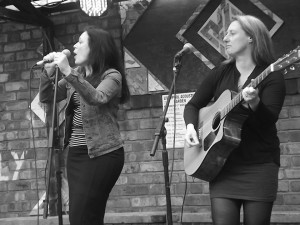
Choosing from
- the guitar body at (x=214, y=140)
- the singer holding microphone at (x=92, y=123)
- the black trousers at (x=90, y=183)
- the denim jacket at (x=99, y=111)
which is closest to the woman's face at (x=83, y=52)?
the singer holding microphone at (x=92, y=123)

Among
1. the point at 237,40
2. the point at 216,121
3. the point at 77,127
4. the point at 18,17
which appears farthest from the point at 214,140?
the point at 18,17

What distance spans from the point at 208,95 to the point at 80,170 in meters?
0.90

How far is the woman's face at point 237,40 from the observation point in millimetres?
2859

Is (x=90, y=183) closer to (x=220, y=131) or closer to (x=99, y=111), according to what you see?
(x=99, y=111)

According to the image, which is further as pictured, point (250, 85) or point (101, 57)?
point (101, 57)

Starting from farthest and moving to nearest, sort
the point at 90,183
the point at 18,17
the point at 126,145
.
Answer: the point at 126,145
the point at 18,17
the point at 90,183

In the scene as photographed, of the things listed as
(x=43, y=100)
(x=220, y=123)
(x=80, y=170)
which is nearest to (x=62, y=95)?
(x=43, y=100)

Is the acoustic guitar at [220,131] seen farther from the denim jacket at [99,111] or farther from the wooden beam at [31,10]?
the wooden beam at [31,10]

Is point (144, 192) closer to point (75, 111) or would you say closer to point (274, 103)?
point (75, 111)

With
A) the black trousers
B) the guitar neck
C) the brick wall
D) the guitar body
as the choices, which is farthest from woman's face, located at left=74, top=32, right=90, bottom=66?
the brick wall

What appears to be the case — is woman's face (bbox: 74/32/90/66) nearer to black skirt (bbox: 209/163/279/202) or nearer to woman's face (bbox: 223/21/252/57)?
woman's face (bbox: 223/21/252/57)

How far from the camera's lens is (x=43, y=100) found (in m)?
3.37

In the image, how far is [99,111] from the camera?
3061 mm

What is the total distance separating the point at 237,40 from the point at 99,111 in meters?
0.93
